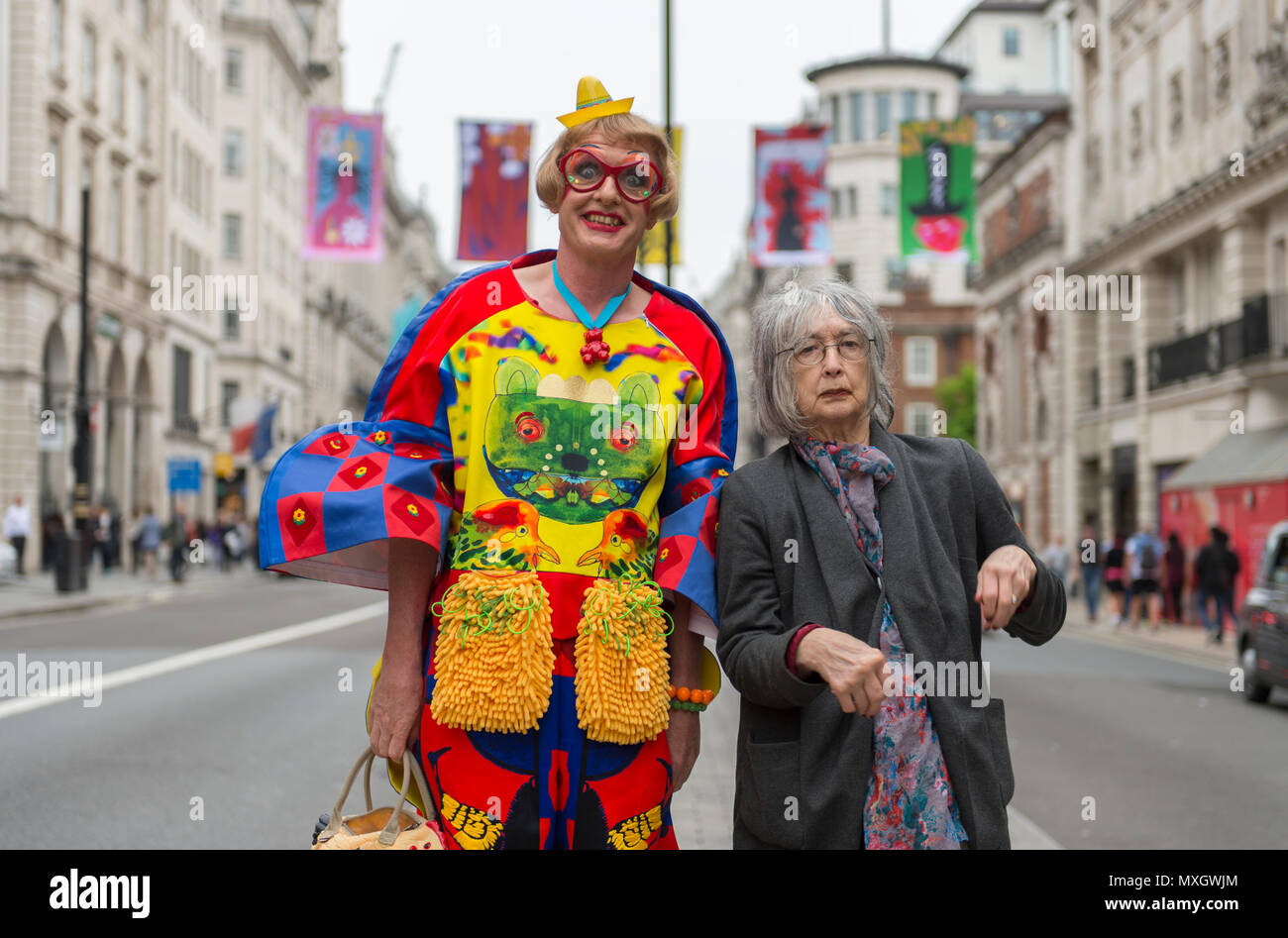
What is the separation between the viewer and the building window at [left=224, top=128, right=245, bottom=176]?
61606mm

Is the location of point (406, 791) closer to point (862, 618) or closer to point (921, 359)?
point (862, 618)

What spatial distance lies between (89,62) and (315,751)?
3341 cm

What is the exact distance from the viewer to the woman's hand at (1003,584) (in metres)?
2.51

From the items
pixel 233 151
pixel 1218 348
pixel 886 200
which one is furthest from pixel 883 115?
pixel 1218 348

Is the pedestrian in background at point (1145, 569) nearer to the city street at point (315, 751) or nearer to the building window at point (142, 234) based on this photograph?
the city street at point (315, 751)

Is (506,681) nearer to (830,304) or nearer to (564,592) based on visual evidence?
(564,592)

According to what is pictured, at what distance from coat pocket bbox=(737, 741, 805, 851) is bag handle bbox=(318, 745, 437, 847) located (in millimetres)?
619

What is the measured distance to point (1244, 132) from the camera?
91.7 ft

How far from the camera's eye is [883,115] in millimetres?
78625

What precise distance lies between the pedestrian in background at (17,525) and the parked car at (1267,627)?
23.7 m

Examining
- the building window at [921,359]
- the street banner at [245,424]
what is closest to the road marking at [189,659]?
the street banner at [245,424]

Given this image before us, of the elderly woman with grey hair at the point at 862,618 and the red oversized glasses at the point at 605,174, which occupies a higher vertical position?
the red oversized glasses at the point at 605,174
